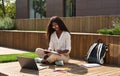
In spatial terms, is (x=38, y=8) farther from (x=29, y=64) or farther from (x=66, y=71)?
(x=66, y=71)

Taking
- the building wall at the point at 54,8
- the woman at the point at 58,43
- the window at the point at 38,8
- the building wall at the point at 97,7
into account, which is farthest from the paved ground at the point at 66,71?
the window at the point at 38,8

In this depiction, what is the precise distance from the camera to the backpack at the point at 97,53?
7150 mm

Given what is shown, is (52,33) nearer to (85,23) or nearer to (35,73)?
(35,73)

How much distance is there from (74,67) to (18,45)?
6091 mm

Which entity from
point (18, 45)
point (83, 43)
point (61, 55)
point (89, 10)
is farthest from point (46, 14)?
point (61, 55)

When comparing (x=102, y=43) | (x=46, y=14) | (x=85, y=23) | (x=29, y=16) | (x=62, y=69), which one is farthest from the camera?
(x=29, y=16)

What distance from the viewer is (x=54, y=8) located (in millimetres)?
18984

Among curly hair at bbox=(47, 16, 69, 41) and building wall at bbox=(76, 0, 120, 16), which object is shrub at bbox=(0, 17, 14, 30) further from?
curly hair at bbox=(47, 16, 69, 41)

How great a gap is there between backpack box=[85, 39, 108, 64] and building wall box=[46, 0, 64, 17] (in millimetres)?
11047

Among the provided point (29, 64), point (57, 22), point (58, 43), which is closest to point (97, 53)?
point (58, 43)

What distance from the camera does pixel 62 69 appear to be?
20.6 ft

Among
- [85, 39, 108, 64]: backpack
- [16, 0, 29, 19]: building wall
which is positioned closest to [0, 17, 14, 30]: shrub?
[16, 0, 29, 19]: building wall

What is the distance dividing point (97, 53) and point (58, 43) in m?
1.05

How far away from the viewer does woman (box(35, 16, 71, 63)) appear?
6.87 meters
